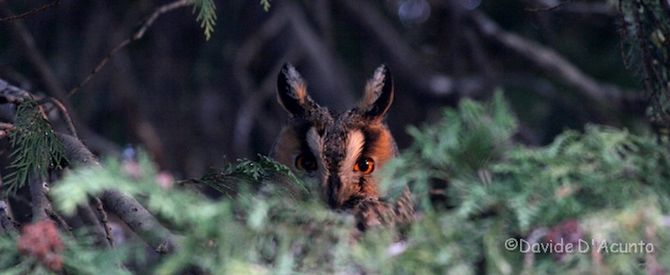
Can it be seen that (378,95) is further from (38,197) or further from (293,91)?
(38,197)

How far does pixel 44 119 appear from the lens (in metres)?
2.03

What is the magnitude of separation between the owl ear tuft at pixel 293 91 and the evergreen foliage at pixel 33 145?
90cm

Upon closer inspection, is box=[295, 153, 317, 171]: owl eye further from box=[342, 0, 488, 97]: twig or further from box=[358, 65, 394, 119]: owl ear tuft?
box=[342, 0, 488, 97]: twig

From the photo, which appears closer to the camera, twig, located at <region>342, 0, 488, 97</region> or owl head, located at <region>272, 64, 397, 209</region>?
owl head, located at <region>272, 64, 397, 209</region>

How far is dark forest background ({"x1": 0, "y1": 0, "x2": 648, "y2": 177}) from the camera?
4.18 m

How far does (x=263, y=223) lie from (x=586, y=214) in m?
0.57

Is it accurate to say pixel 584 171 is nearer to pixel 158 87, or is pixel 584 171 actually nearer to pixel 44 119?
pixel 44 119

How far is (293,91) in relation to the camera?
9.16ft

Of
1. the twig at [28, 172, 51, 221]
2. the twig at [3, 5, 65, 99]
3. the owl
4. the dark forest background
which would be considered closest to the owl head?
the owl

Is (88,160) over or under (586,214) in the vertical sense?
over

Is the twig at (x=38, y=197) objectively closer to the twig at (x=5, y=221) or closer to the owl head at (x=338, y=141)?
the twig at (x=5, y=221)

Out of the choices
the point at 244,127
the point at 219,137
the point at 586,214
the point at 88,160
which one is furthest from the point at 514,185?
the point at 219,137

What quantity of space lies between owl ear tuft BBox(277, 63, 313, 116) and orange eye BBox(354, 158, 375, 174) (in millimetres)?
266

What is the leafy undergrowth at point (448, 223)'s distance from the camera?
4.75ft
